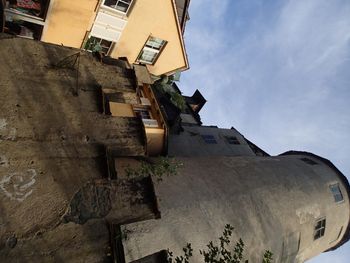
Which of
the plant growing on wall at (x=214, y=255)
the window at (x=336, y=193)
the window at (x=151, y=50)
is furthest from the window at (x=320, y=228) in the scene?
the window at (x=151, y=50)

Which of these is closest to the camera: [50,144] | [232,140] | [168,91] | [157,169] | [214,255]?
[50,144]

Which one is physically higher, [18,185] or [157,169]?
[157,169]

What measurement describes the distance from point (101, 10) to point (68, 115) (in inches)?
450

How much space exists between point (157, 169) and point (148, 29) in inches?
468

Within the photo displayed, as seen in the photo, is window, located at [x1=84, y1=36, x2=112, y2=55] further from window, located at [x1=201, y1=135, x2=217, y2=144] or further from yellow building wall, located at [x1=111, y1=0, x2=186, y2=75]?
window, located at [x1=201, y1=135, x2=217, y2=144]

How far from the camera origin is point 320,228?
1706 centimetres

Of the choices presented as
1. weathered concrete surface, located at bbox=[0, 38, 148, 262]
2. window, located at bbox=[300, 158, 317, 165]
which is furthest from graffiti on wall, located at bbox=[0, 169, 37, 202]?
window, located at bbox=[300, 158, 317, 165]

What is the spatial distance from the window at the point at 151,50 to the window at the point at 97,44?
2.36 metres

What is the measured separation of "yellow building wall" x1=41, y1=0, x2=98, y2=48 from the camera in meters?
16.6

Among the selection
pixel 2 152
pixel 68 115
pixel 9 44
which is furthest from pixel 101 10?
pixel 2 152

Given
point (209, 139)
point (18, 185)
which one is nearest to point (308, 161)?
point (209, 139)

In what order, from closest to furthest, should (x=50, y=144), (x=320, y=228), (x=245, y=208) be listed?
(x=50, y=144), (x=245, y=208), (x=320, y=228)

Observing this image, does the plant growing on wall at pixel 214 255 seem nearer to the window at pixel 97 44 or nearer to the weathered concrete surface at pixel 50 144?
the weathered concrete surface at pixel 50 144

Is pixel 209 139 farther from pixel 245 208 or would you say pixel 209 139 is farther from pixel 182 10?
pixel 245 208
